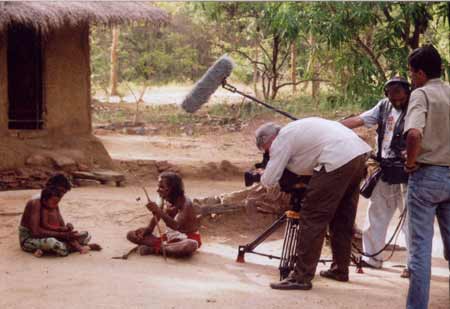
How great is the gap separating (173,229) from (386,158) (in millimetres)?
1916

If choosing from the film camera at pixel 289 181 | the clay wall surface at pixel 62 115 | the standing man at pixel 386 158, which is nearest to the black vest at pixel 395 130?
the standing man at pixel 386 158

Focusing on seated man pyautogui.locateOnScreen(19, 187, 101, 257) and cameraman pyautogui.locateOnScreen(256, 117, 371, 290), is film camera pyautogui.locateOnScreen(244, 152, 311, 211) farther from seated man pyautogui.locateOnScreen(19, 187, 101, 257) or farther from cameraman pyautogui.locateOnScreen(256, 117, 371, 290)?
seated man pyautogui.locateOnScreen(19, 187, 101, 257)

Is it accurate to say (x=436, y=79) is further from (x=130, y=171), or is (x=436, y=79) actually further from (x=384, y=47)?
(x=130, y=171)

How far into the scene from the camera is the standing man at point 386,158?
5902 millimetres

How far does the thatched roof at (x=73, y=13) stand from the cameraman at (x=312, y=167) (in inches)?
205

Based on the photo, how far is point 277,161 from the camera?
513 cm

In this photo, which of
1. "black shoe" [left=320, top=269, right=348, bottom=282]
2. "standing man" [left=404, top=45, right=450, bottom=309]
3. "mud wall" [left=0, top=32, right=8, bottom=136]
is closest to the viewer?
"standing man" [left=404, top=45, right=450, bottom=309]

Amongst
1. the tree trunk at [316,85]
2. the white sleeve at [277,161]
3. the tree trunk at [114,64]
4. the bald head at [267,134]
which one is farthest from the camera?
the tree trunk at [114,64]

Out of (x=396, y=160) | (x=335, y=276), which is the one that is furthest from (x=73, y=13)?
(x=335, y=276)

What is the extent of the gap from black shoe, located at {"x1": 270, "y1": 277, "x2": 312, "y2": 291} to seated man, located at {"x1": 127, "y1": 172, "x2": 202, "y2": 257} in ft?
4.14

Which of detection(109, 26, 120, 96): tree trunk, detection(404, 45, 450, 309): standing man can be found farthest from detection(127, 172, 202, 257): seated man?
detection(109, 26, 120, 96): tree trunk

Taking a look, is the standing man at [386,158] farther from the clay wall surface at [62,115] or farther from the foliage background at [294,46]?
the clay wall surface at [62,115]

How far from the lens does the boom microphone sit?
7.11 meters

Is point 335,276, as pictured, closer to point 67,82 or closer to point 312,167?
point 312,167
